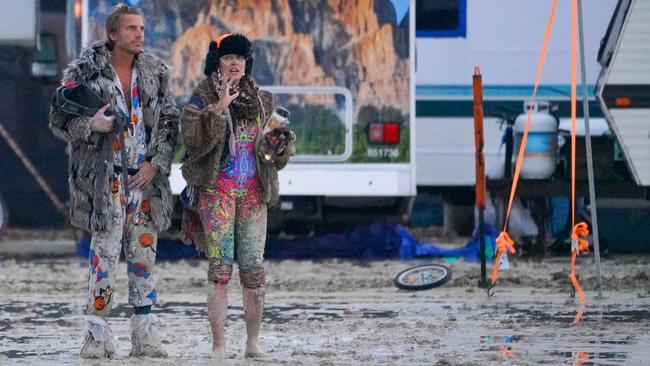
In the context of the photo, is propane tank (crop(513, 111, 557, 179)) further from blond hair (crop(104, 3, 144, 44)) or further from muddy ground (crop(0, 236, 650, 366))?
blond hair (crop(104, 3, 144, 44))

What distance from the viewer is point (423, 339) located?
8289 mm

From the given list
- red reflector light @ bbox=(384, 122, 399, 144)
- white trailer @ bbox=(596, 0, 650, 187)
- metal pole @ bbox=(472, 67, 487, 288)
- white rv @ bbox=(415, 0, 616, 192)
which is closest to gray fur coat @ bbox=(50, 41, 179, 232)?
metal pole @ bbox=(472, 67, 487, 288)

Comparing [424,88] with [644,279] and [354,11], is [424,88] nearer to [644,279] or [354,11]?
[354,11]

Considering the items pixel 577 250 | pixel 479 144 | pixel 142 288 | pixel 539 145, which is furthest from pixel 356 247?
pixel 142 288

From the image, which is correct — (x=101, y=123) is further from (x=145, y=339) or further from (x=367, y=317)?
(x=367, y=317)

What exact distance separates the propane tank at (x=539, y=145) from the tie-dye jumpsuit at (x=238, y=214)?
22.5ft

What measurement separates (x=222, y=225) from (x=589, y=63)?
329 inches

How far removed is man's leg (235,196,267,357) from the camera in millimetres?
7336

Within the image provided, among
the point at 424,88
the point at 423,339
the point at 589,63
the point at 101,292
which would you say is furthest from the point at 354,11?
the point at 101,292

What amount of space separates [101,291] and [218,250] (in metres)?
0.64

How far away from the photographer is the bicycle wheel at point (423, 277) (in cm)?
1112

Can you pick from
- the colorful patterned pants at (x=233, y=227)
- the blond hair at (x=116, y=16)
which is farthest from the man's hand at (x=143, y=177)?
the blond hair at (x=116, y=16)

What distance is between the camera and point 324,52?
13141 mm

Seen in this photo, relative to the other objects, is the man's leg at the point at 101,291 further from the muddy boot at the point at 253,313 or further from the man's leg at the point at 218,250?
the muddy boot at the point at 253,313
